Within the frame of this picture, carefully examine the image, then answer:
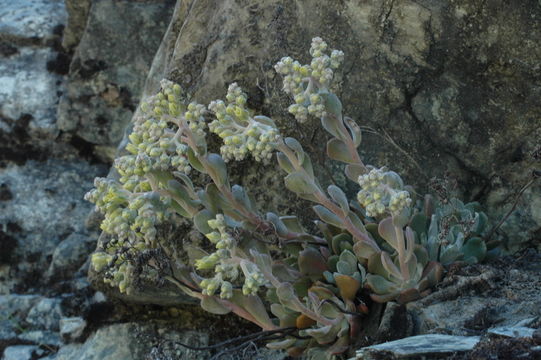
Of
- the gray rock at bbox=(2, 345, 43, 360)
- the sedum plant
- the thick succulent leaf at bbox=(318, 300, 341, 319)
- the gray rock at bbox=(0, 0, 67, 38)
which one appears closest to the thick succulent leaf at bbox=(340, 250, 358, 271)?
the sedum plant

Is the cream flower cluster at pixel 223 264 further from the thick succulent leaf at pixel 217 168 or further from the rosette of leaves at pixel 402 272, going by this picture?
the rosette of leaves at pixel 402 272

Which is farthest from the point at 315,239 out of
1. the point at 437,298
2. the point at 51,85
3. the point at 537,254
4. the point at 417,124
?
the point at 51,85

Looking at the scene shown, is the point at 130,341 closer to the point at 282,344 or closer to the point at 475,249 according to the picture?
the point at 282,344

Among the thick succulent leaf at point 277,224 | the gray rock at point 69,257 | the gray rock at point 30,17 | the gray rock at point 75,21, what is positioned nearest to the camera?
the thick succulent leaf at point 277,224

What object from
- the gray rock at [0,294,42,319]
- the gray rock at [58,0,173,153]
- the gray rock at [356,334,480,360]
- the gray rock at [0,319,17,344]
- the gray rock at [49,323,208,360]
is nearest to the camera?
the gray rock at [356,334,480,360]

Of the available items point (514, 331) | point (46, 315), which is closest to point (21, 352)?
point (46, 315)

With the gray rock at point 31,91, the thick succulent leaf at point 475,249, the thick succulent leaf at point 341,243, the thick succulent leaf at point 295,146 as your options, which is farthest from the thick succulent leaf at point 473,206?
the gray rock at point 31,91

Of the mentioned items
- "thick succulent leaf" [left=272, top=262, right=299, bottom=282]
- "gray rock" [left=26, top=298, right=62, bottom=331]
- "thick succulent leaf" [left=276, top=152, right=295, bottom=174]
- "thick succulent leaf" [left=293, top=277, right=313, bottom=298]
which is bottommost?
"gray rock" [left=26, top=298, right=62, bottom=331]

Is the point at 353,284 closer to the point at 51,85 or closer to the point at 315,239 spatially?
the point at 315,239

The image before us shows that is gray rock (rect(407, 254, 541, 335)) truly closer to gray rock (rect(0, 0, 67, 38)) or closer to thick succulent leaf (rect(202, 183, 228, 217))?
thick succulent leaf (rect(202, 183, 228, 217))
